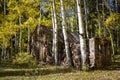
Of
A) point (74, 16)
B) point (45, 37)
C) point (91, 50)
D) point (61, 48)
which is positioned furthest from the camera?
point (74, 16)

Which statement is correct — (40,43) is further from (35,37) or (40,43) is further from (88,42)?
(88,42)

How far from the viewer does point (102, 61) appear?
21.5 metres

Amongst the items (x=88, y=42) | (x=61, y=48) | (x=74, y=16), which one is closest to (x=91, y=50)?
(x=88, y=42)

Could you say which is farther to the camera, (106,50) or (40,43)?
(40,43)

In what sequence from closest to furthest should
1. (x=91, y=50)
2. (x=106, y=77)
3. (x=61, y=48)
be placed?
(x=106, y=77) < (x=91, y=50) < (x=61, y=48)

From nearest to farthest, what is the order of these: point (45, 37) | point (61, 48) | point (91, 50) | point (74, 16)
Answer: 1. point (91, 50)
2. point (61, 48)
3. point (45, 37)
4. point (74, 16)

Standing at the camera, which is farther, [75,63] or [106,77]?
[75,63]

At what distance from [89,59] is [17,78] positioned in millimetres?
6351

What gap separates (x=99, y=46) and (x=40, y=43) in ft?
26.8

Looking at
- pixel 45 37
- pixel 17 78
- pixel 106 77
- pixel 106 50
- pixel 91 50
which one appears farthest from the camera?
pixel 45 37

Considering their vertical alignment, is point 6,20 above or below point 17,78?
above

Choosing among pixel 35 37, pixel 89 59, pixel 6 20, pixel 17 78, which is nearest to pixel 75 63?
pixel 89 59

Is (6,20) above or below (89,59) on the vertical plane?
above

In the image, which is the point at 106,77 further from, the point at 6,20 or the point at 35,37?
the point at 6,20
